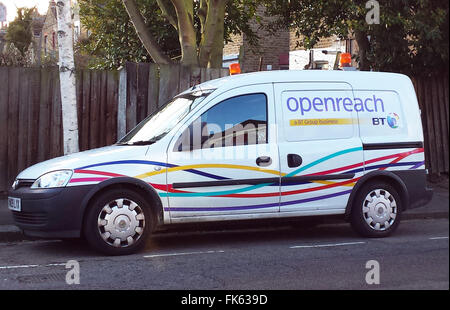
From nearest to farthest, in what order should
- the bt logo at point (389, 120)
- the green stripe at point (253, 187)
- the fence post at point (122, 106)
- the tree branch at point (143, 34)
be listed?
the green stripe at point (253, 187)
the bt logo at point (389, 120)
the fence post at point (122, 106)
the tree branch at point (143, 34)

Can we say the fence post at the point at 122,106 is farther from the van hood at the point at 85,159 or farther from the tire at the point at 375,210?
the tire at the point at 375,210

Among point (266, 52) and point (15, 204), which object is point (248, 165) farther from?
point (266, 52)

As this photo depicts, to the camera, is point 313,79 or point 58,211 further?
point 313,79

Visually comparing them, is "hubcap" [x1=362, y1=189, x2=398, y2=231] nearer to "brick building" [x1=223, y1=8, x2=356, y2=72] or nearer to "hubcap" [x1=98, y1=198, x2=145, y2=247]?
"hubcap" [x1=98, y1=198, x2=145, y2=247]

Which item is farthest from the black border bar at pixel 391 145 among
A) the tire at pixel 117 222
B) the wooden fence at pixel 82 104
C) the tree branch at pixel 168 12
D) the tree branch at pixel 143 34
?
the tree branch at pixel 168 12

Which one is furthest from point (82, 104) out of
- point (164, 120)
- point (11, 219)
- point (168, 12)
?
point (164, 120)

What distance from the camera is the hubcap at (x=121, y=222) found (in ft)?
22.0

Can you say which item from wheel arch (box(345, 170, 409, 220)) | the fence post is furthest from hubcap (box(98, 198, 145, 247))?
the fence post

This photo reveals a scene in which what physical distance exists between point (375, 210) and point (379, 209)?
60mm

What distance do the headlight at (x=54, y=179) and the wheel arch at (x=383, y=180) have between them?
130 inches

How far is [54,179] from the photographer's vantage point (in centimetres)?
669

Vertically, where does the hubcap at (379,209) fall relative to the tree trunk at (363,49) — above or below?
below

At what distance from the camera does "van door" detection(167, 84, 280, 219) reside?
23.0 feet

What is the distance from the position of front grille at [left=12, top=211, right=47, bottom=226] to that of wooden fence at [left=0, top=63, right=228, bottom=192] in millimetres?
3789
